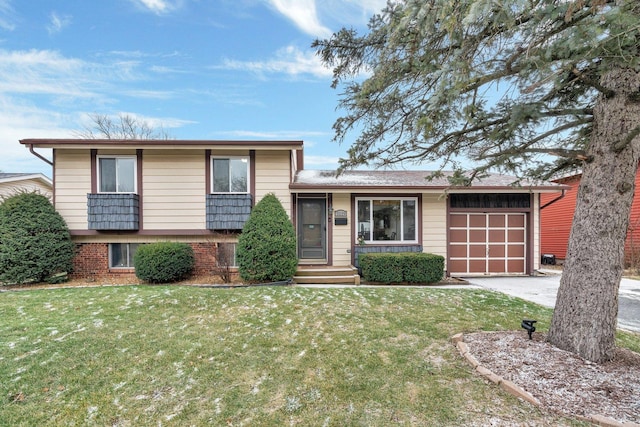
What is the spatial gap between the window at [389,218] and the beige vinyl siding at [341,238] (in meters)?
0.42

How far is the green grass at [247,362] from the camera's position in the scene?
2436mm

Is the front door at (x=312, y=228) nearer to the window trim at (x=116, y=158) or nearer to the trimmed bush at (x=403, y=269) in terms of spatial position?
the trimmed bush at (x=403, y=269)

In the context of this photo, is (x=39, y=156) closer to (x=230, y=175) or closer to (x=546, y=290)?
(x=230, y=175)

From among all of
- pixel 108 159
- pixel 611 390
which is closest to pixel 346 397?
pixel 611 390

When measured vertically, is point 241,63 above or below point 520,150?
above

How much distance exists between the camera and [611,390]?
2.55 meters

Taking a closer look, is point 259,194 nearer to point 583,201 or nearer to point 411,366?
point 411,366

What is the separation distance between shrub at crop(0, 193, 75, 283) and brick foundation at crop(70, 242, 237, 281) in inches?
18.5

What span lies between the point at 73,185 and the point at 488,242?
12.7 metres

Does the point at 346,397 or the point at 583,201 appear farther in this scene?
the point at 583,201

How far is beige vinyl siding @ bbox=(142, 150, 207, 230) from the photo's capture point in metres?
8.37

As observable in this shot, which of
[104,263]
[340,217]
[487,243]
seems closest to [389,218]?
[340,217]

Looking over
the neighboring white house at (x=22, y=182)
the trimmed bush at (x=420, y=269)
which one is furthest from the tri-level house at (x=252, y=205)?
the neighboring white house at (x=22, y=182)

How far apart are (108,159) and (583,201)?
34.5 feet
